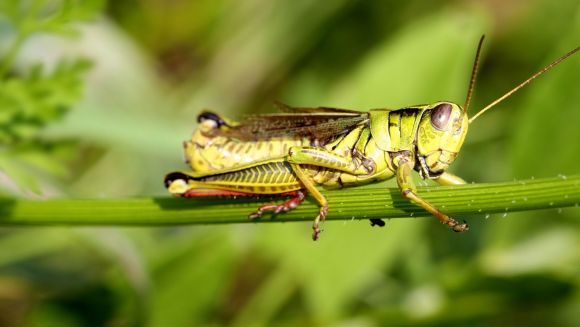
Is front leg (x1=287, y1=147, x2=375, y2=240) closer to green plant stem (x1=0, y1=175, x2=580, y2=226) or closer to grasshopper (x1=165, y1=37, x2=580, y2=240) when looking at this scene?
grasshopper (x1=165, y1=37, x2=580, y2=240)

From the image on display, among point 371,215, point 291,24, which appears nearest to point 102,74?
point 291,24

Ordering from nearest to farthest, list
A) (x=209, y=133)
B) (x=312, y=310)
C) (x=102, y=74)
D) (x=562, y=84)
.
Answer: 1. (x=209, y=133)
2. (x=562, y=84)
3. (x=312, y=310)
4. (x=102, y=74)

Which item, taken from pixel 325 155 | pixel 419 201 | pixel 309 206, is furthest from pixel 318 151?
pixel 419 201

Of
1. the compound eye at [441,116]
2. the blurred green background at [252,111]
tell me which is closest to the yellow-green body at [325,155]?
the compound eye at [441,116]

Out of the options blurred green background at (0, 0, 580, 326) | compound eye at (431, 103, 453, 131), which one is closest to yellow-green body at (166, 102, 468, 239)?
compound eye at (431, 103, 453, 131)

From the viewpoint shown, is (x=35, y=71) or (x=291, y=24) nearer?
(x=35, y=71)

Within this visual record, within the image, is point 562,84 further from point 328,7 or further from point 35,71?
point 328,7

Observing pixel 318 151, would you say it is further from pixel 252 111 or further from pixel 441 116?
pixel 252 111

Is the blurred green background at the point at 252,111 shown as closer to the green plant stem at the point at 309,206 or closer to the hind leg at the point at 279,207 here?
the green plant stem at the point at 309,206
